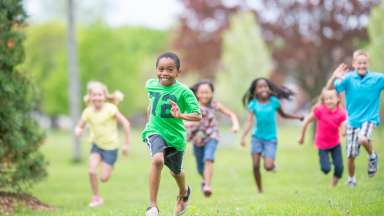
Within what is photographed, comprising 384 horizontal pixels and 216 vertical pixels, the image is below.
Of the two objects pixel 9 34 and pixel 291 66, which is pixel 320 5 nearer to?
pixel 291 66

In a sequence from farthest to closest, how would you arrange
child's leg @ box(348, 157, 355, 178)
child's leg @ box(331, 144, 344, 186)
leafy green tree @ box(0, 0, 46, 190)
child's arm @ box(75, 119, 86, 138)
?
child's leg @ box(331, 144, 344, 186) < child's arm @ box(75, 119, 86, 138) < leafy green tree @ box(0, 0, 46, 190) < child's leg @ box(348, 157, 355, 178)

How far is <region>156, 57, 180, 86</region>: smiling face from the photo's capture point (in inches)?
341

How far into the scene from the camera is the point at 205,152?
13.3 meters

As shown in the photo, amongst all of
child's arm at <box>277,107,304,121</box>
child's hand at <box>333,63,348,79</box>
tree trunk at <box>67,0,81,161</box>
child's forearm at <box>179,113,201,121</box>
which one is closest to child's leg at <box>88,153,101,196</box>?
child's arm at <box>277,107,304,121</box>

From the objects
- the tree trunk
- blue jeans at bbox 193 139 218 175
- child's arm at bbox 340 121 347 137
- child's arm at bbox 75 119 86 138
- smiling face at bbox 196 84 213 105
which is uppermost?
the tree trunk

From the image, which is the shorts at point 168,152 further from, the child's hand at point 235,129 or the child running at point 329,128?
the child running at point 329,128

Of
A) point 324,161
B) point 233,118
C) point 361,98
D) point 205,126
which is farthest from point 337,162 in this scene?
point 205,126

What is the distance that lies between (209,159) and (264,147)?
1.15 m

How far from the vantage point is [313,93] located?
35.3 metres

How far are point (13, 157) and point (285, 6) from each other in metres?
24.3

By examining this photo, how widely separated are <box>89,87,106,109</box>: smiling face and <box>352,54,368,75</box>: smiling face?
4981 millimetres

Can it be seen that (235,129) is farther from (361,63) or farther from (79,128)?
(79,128)

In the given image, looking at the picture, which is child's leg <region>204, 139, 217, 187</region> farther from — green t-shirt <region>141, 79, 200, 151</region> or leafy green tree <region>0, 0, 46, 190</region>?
green t-shirt <region>141, 79, 200, 151</region>

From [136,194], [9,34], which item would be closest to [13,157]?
[9,34]
